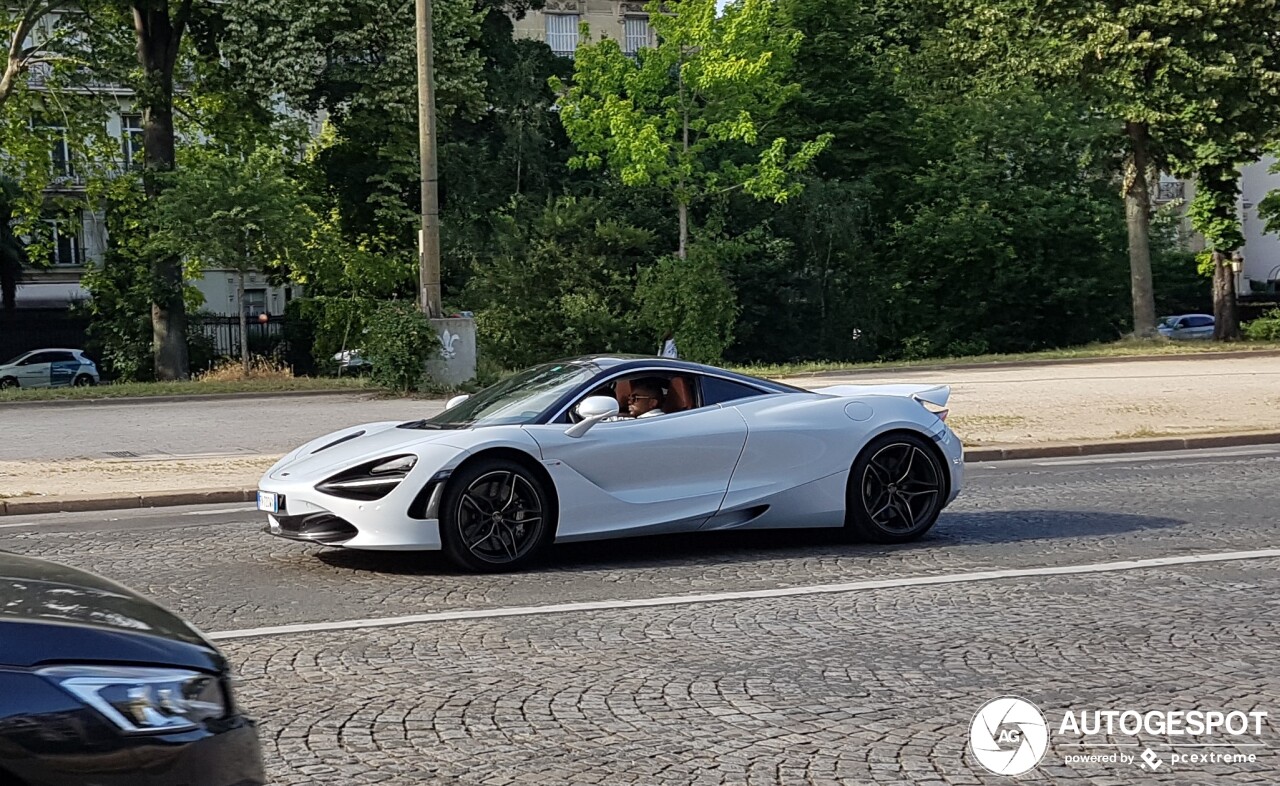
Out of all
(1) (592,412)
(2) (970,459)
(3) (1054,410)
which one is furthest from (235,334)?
(1) (592,412)

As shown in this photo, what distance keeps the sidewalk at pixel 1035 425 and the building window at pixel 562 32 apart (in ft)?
140

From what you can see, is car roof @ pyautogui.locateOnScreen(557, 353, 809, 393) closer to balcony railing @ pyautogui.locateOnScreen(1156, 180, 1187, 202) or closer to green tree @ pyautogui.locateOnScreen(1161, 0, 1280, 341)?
green tree @ pyautogui.locateOnScreen(1161, 0, 1280, 341)

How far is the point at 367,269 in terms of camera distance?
3978 cm

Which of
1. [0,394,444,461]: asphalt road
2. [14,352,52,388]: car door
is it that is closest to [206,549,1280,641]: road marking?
[0,394,444,461]: asphalt road

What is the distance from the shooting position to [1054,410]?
20.5 m

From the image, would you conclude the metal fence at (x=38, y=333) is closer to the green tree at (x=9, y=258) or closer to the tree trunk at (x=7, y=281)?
the green tree at (x=9, y=258)

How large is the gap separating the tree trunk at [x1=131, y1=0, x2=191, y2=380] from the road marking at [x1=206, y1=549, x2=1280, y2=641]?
3117 cm

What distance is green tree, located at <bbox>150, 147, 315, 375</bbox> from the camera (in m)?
31.4

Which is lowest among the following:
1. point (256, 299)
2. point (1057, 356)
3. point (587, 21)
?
point (1057, 356)

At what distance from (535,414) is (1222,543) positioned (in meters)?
4.52

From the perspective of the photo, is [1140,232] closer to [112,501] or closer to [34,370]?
[112,501]

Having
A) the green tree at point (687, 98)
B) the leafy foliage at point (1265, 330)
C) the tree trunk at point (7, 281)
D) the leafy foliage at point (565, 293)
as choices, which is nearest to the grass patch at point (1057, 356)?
the leafy foliage at point (1265, 330)

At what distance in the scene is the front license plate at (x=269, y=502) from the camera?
881cm

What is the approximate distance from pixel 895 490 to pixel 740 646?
10.7 feet
